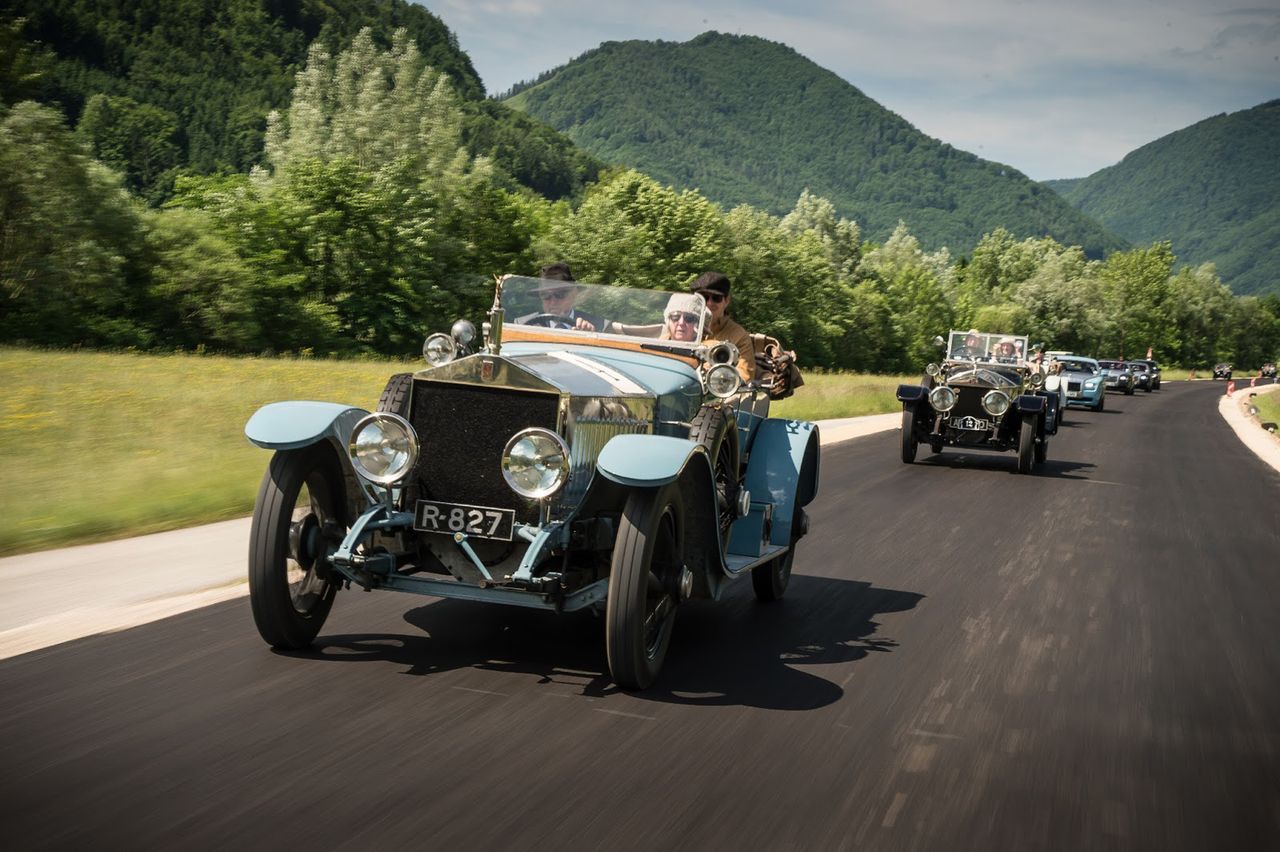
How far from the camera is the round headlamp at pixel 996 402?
53.6 feet

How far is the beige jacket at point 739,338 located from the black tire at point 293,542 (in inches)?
105

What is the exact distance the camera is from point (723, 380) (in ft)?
19.9

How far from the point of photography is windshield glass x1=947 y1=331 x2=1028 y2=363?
65.0ft

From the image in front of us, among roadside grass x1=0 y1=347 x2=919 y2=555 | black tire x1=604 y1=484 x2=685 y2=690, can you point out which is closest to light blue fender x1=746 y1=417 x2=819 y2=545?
black tire x1=604 y1=484 x2=685 y2=690

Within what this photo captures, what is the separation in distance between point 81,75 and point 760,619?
119m

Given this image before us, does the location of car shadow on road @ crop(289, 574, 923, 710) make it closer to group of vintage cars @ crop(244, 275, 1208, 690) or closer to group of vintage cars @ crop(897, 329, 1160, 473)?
group of vintage cars @ crop(244, 275, 1208, 690)

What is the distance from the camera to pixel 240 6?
121812 millimetres

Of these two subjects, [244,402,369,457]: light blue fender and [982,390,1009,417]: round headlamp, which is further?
[982,390,1009,417]: round headlamp

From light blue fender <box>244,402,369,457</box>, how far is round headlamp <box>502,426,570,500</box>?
3.04ft

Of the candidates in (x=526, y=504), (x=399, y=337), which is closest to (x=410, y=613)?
(x=526, y=504)

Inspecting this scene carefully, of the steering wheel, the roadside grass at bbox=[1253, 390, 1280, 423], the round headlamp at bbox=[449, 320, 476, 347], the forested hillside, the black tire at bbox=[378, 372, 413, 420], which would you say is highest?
the forested hillside

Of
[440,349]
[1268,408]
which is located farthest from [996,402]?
[1268,408]

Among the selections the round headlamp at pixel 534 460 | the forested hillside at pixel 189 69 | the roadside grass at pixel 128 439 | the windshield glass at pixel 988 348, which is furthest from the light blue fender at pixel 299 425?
the forested hillside at pixel 189 69

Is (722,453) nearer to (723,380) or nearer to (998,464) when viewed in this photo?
(723,380)
